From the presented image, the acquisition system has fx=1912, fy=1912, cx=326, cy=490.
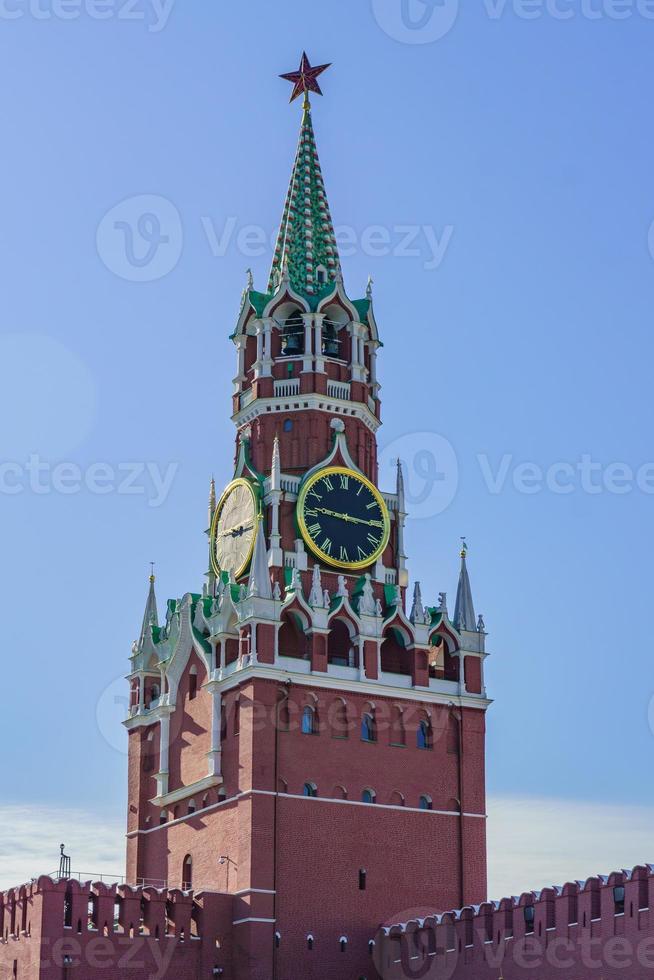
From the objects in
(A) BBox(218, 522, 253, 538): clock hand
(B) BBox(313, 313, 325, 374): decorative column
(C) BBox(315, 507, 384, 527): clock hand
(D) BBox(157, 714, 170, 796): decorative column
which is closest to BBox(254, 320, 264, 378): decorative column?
(B) BBox(313, 313, 325, 374): decorative column

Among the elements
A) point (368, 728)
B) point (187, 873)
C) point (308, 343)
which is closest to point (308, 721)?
point (368, 728)

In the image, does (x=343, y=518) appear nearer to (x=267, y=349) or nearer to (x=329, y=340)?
(x=267, y=349)

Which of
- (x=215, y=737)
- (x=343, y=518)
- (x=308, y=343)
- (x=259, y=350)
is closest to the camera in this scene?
(x=215, y=737)

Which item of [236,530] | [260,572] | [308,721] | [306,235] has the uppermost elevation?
[306,235]

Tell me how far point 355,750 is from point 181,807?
7398mm

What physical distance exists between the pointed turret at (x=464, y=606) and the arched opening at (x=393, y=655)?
8.40 feet

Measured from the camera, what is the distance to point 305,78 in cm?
8412

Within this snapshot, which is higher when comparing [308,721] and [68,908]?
[308,721]

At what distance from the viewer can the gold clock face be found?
75750 millimetres

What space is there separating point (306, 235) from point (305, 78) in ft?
24.4

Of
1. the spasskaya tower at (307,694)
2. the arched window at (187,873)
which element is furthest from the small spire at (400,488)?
the arched window at (187,873)

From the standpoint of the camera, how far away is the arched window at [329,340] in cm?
8019

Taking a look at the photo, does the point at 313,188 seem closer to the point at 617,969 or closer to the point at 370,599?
the point at 370,599

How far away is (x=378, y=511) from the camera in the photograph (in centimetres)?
7712
